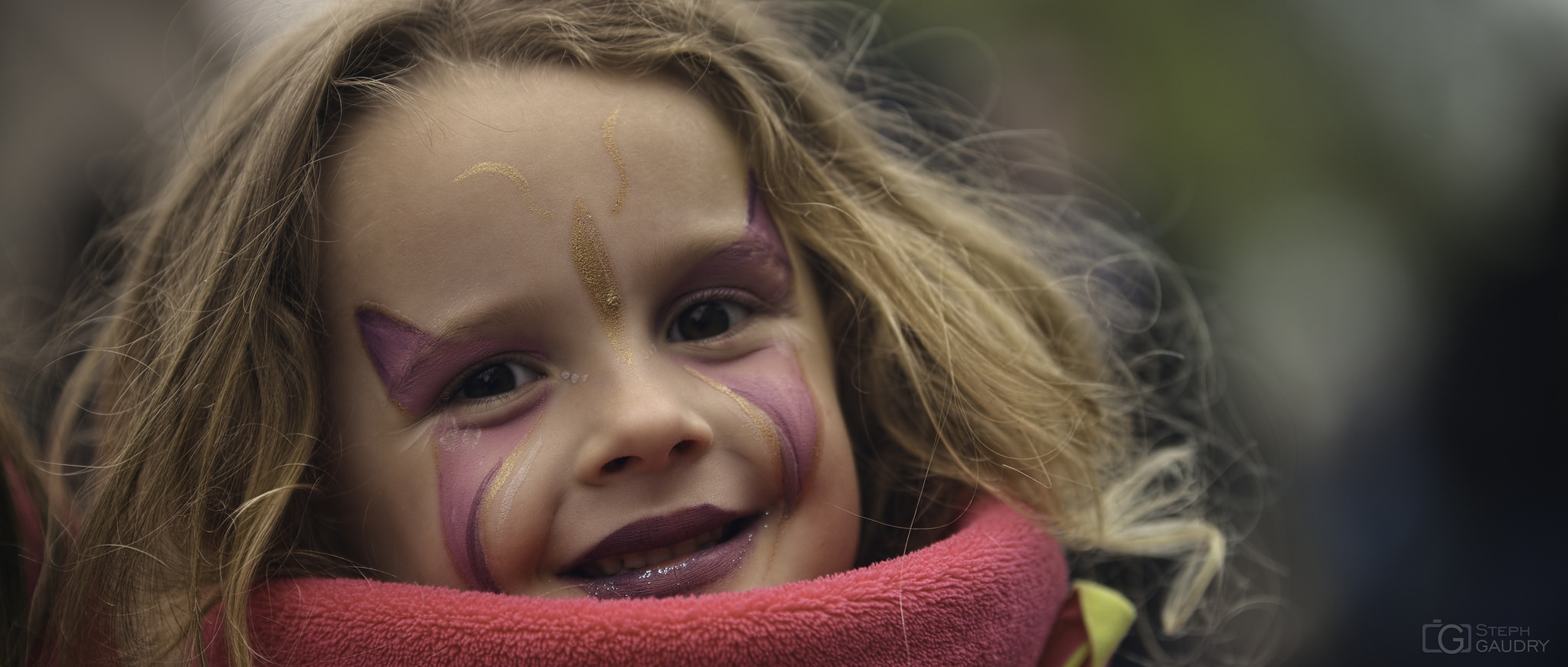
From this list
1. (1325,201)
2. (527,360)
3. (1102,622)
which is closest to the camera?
(527,360)

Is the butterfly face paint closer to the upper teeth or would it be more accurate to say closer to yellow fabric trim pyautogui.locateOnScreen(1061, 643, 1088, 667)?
the upper teeth

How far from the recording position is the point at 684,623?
30.6 inches

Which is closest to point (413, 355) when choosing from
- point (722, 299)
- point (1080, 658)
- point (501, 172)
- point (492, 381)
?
point (492, 381)

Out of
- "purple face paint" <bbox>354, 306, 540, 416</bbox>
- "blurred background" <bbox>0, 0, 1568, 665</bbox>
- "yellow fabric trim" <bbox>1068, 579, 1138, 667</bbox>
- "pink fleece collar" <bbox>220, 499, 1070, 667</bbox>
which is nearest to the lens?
"pink fleece collar" <bbox>220, 499, 1070, 667</bbox>

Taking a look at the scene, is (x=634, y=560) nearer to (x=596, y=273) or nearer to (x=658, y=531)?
(x=658, y=531)

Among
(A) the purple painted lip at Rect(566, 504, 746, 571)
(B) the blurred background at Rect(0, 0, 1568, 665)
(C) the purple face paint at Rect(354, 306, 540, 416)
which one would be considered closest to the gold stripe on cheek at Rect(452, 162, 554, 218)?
(C) the purple face paint at Rect(354, 306, 540, 416)

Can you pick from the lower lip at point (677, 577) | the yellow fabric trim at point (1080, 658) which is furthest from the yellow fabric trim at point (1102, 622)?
the lower lip at point (677, 577)

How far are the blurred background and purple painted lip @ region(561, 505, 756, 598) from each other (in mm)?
662

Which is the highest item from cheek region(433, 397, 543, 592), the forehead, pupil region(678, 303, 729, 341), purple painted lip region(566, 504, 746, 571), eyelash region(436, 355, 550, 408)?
the forehead

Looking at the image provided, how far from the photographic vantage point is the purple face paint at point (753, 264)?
0.93 metres

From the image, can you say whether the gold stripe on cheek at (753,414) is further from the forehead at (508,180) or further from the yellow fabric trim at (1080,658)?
the yellow fabric trim at (1080,658)

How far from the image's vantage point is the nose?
2.70 ft

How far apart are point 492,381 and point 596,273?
136 millimetres

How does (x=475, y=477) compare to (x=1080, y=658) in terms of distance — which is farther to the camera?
(x=1080, y=658)
